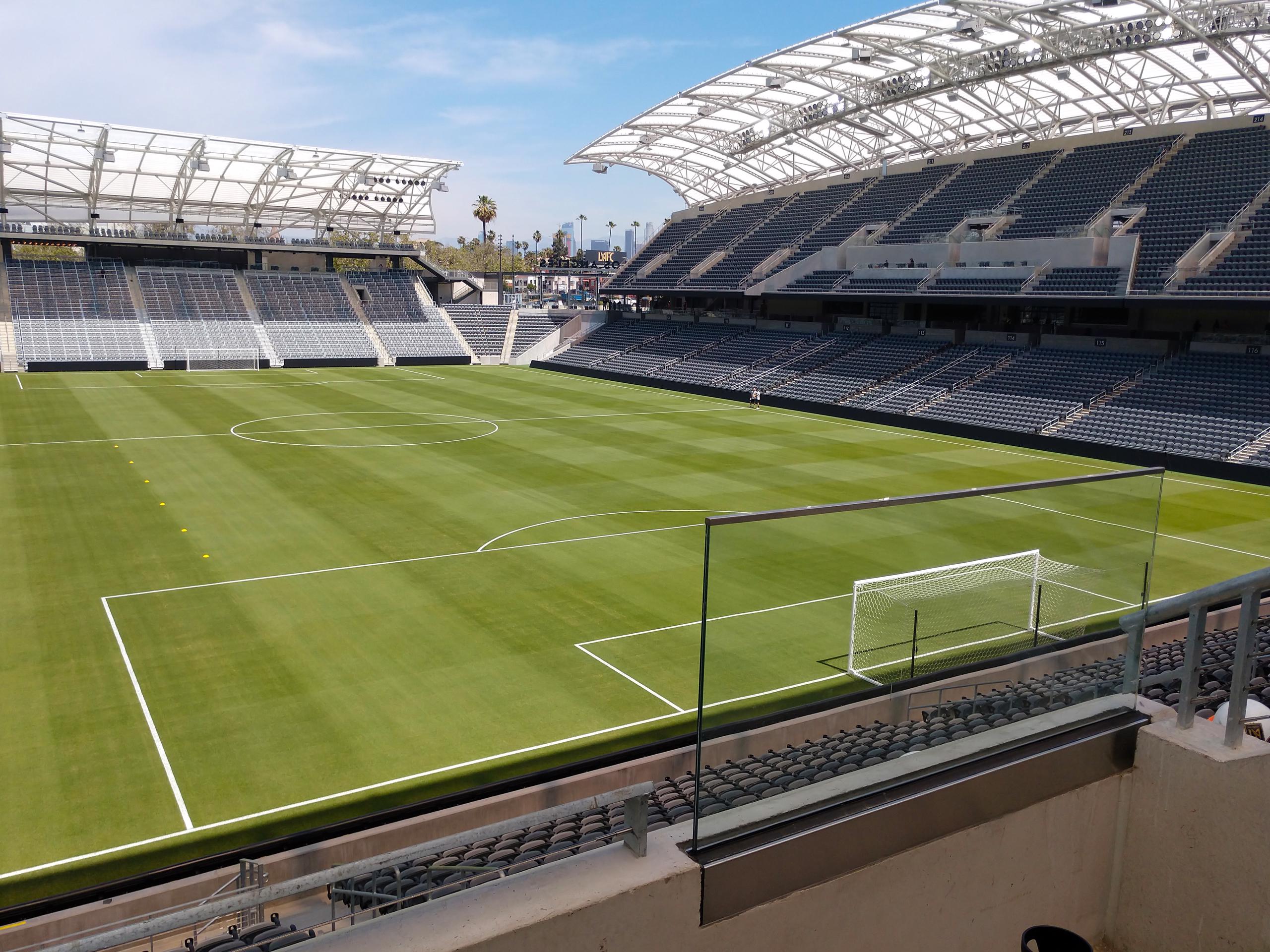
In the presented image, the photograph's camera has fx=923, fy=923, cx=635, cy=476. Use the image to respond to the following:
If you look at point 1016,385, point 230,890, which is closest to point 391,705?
point 230,890

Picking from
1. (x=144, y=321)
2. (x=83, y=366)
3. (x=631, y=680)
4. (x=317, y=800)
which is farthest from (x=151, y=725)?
(x=144, y=321)

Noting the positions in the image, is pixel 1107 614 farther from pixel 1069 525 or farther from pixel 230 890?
pixel 230 890

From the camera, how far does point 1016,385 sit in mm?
40781

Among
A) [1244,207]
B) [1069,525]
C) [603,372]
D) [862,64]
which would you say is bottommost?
[603,372]

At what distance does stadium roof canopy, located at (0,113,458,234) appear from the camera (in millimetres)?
53812

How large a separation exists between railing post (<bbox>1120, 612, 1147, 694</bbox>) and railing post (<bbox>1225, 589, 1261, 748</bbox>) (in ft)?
1.89

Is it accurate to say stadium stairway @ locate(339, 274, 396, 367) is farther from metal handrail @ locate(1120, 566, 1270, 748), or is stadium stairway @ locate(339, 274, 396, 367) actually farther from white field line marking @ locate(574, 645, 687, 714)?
metal handrail @ locate(1120, 566, 1270, 748)

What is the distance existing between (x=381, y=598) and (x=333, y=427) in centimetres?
2128

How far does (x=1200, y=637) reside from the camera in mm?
5840

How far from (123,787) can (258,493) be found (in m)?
15.5

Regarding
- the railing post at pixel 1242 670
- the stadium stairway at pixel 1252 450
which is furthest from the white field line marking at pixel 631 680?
the stadium stairway at pixel 1252 450

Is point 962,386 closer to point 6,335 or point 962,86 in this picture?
point 962,86

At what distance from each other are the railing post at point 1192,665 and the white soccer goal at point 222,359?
6121 cm

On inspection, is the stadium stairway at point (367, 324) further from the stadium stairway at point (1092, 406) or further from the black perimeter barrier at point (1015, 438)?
the stadium stairway at point (1092, 406)
